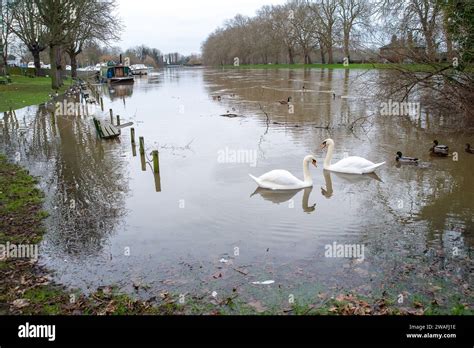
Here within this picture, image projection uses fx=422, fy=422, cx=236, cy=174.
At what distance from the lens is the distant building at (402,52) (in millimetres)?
15156

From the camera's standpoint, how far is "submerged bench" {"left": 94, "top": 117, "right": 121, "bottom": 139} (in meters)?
18.0

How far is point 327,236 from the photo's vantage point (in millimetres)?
8195

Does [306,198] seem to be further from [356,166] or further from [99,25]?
[99,25]

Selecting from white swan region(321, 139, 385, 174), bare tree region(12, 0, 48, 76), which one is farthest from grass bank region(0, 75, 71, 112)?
white swan region(321, 139, 385, 174)

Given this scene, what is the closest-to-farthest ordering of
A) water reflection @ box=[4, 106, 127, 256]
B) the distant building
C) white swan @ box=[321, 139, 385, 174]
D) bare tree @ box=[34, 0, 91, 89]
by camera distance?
water reflection @ box=[4, 106, 127, 256], white swan @ box=[321, 139, 385, 174], the distant building, bare tree @ box=[34, 0, 91, 89]

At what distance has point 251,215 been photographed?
30.8ft

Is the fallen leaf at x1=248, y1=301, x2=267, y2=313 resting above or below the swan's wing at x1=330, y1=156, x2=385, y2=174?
below

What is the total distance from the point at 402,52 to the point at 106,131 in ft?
41.0

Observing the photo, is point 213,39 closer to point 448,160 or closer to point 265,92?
point 265,92

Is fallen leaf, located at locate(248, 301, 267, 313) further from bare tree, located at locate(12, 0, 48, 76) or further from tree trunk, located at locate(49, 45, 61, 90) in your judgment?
bare tree, located at locate(12, 0, 48, 76)

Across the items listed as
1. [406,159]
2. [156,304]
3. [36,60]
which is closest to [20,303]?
[156,304]

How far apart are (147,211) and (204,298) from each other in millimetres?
4200

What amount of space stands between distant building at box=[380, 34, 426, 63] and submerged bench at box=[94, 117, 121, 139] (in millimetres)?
11519
